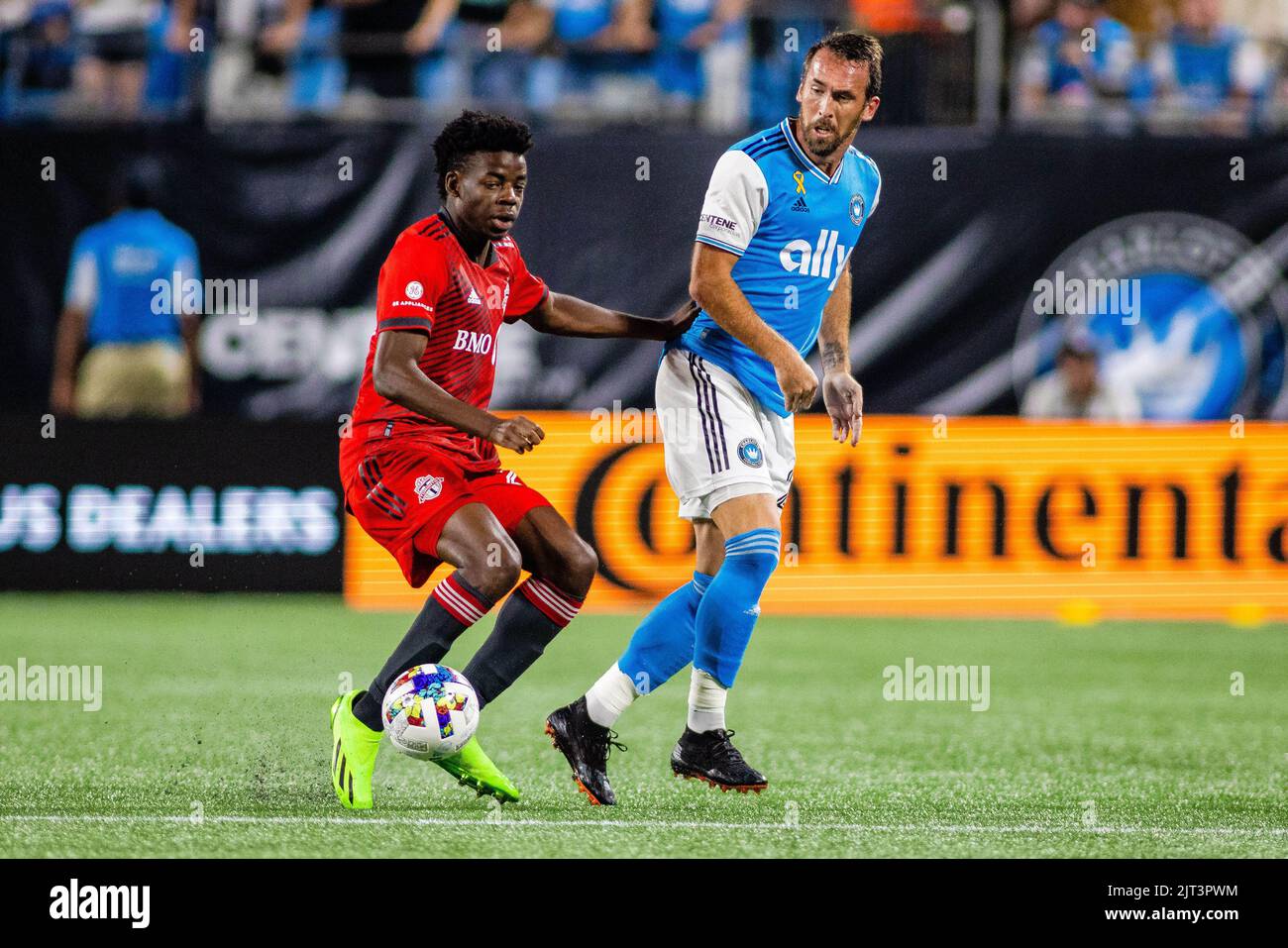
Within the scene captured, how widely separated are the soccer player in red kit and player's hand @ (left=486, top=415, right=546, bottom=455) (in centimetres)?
24

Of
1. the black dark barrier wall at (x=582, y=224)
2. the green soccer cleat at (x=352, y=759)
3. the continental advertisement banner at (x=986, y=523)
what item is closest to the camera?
the green soccer cleat at (x=352, y=759)

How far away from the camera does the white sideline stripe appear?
16.6 ft

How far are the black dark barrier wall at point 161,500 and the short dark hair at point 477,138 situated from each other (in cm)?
615

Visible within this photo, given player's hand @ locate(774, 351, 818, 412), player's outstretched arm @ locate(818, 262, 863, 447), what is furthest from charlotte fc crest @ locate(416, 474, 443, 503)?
player's outstretched arm @ locate(818, 262, 863, 447)

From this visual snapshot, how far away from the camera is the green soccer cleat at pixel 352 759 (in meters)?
5.34

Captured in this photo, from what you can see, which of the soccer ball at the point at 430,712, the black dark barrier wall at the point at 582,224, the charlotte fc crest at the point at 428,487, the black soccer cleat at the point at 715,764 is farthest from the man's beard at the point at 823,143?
the black dark barrier wall at the point at 582,224

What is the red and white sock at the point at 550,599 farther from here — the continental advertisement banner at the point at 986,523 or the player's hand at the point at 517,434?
the continental advertisement banner at the point at 986,523

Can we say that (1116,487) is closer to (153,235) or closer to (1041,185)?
(1041,185)

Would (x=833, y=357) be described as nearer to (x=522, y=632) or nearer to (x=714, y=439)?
(x=714, y=439)

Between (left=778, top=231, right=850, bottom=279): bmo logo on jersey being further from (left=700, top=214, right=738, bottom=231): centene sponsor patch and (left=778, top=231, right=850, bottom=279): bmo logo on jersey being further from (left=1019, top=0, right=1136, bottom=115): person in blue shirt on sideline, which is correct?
(left=1019, top=0, right=1136, bottom=115): person in blue shirt on sideline

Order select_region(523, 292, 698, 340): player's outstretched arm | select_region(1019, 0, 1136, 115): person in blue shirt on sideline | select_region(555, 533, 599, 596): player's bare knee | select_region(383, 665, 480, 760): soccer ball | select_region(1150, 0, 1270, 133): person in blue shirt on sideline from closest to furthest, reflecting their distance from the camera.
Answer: select_region(383, 665, 480, 760): soccer ball
select_region(555, 533, 599, 596): player's bare knee
select_region(523, 292, 698, 340): player's outstretched arm
select_region(1150, 0, 1270, 133): person in blue shirt on sideline
select_region(1019, 0, 1136, 115): person in blue shirt on sideline

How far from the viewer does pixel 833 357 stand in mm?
6039
